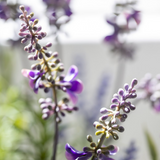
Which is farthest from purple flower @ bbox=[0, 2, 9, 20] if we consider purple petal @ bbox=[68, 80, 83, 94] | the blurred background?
purple petal @ bbox=[68, 80, 83, 94]

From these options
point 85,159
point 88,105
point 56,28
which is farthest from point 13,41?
point 88,105

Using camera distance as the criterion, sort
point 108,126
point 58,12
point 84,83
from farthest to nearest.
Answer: point 84,83, point 58,12, point 108,126

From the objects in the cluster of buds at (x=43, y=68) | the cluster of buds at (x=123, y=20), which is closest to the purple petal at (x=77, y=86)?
the cluster of buds at (x=43, y=68)

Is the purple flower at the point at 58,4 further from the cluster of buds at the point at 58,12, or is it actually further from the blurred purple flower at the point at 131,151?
the blurred purple flower at the point at 131,151

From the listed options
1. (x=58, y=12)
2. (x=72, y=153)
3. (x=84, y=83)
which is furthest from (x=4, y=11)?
(x=84, y=83)

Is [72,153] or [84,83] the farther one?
[84,83]

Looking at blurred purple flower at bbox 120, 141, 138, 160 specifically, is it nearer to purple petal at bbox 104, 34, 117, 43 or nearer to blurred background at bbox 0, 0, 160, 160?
blurred background at bbox 0, 0, 160, 160

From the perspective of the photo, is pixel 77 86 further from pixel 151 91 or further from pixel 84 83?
pixel 84 83
